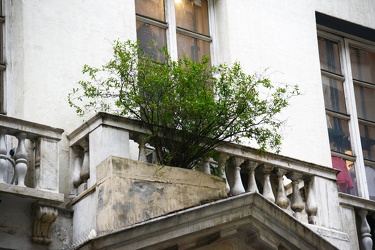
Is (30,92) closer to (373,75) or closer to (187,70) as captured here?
(187,70)

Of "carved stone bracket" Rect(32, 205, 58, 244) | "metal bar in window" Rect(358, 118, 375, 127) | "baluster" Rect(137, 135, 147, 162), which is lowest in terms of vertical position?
"carved stone bracket" Rect(32, 205, 58, 244)

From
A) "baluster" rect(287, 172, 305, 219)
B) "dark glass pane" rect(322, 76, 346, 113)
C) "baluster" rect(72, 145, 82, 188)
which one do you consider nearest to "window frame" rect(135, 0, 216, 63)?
"dark glass pane" rect(322, 76, 346, 113)

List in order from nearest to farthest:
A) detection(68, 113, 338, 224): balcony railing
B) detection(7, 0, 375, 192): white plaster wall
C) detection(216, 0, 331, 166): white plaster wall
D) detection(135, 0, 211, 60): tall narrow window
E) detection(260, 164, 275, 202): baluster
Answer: detection(68, 113, 338, 224): balcony railing → detection(7, 0, 375, 192): white plaster wall → detection(260, 164, 275, 202): baluster → detection(135, 0, 211, 60): tall narrow window → detection(216, 0, 331, 166): white plaster wall

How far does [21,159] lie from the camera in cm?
923

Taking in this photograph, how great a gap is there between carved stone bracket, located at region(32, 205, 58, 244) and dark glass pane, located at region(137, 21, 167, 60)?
3.07 meters

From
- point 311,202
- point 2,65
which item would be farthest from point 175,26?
point 311,202

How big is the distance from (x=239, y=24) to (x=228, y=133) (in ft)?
9.58

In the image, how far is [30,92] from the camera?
1032 centimetres

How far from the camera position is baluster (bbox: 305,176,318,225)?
10945 mm

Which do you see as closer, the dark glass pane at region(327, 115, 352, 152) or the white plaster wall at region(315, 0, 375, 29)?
the dark glass pane at region(327, 115, 352, 152)

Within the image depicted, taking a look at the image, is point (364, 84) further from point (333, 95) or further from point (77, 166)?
point (77, 166)

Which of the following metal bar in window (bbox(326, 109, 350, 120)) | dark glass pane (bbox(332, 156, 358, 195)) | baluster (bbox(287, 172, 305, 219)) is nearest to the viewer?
baluster (bbox(287, 172, 305, 219))

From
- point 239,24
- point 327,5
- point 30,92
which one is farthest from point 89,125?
point 327,5

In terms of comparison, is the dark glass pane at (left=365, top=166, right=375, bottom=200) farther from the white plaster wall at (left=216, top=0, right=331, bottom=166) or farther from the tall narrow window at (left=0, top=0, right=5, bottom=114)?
the tall narrow window at (left=0, top=0, right=5, bottom=114)
